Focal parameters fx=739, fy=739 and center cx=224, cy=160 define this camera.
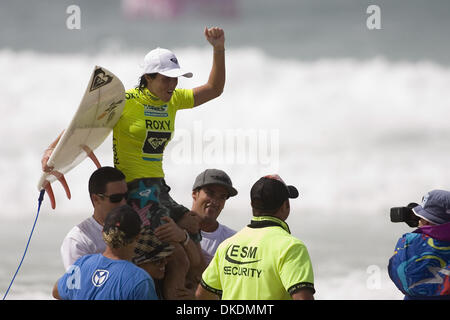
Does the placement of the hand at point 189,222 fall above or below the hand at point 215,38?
below

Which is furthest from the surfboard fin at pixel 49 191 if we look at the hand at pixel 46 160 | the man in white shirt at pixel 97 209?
the man in white shirt at pixel 97 209

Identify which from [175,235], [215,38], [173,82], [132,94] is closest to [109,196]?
[175,235]

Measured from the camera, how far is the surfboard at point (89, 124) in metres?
8.07

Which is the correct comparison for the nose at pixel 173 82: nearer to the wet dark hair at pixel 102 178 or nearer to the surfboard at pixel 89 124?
the surfboard at pixel 89 124

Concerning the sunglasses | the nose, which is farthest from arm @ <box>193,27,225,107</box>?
the sunglasses

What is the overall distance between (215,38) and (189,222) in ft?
7.32

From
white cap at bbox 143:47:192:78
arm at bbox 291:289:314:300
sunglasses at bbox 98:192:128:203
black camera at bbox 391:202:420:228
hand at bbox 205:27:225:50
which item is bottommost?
arm at bbox 291:289:314:300

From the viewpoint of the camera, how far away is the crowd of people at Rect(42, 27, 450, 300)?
645cm

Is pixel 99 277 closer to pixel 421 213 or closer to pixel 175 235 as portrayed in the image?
pixel 175 235

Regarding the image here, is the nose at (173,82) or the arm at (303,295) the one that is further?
the nose at (173,82)

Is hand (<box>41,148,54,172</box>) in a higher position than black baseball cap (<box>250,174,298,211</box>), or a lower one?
higher

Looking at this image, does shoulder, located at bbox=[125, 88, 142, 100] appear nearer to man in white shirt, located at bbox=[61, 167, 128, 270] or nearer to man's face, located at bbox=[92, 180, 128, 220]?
man in white shirt, located at bbox=[61, 167, 128, 270]

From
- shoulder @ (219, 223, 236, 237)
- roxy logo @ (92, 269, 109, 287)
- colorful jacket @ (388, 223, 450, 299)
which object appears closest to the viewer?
roxy logo @ (92, 269, 109, 287)

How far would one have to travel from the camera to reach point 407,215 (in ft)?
26.8
